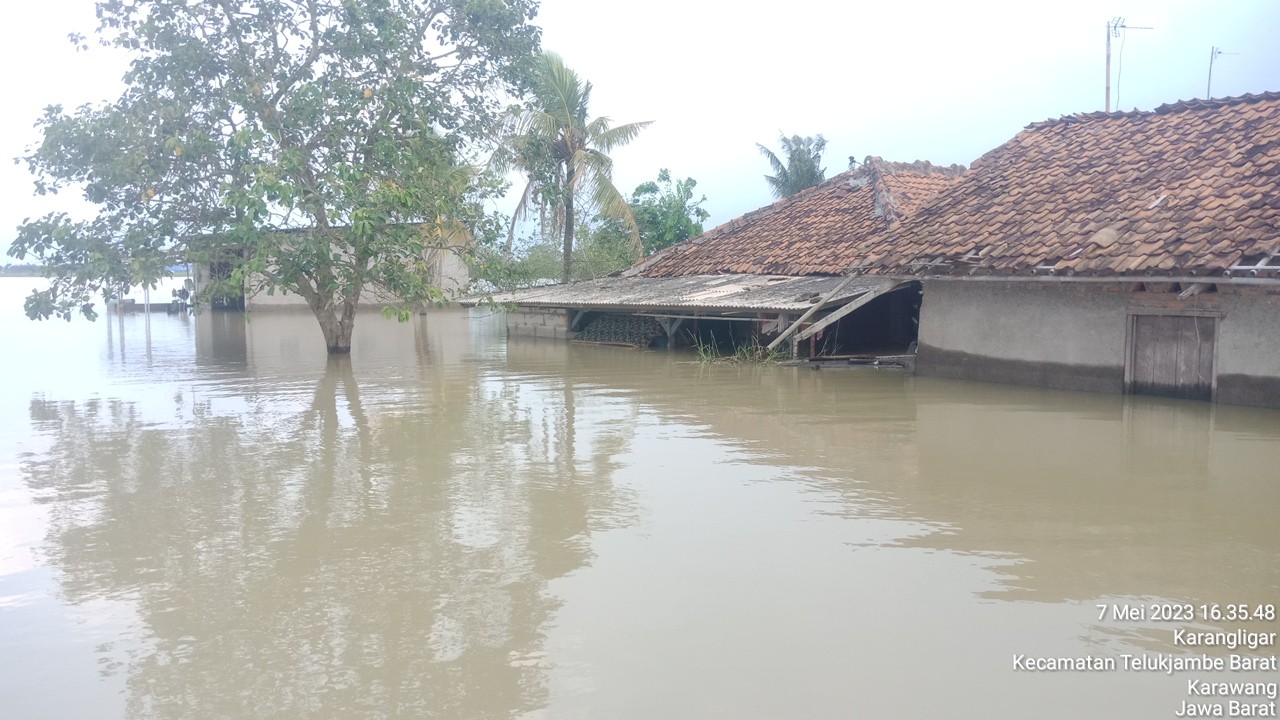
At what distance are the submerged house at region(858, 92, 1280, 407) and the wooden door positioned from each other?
2cm

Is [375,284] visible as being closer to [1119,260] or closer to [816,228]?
[816,228]

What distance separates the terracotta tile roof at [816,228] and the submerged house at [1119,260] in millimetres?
3057

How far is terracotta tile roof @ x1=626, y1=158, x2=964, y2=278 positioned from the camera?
18500 mm

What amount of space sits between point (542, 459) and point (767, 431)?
8.34 ft

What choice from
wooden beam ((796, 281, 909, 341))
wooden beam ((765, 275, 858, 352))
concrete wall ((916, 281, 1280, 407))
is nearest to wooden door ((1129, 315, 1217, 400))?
concrete wall ((916, 281, 1280, 407))

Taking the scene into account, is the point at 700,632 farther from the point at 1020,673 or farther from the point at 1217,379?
the point at 1217,379

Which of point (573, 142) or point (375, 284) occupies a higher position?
point (573, 142)

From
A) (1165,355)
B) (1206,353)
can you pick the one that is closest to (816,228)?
(1165,355)

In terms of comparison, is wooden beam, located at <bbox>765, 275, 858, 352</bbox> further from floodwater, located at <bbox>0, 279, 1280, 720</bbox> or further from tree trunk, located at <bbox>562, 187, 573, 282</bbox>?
tree trunk, located at <bbox>562, 187, 573, 282</bbox>

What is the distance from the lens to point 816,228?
20.0 meters

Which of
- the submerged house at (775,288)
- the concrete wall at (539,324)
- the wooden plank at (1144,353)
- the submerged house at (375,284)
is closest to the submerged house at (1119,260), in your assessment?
the wooden plank at (1144,353)

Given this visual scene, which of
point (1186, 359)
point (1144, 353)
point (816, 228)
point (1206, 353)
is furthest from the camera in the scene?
point (816, 228)

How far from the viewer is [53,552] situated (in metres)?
6.12

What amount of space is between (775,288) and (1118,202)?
590 centimetres
